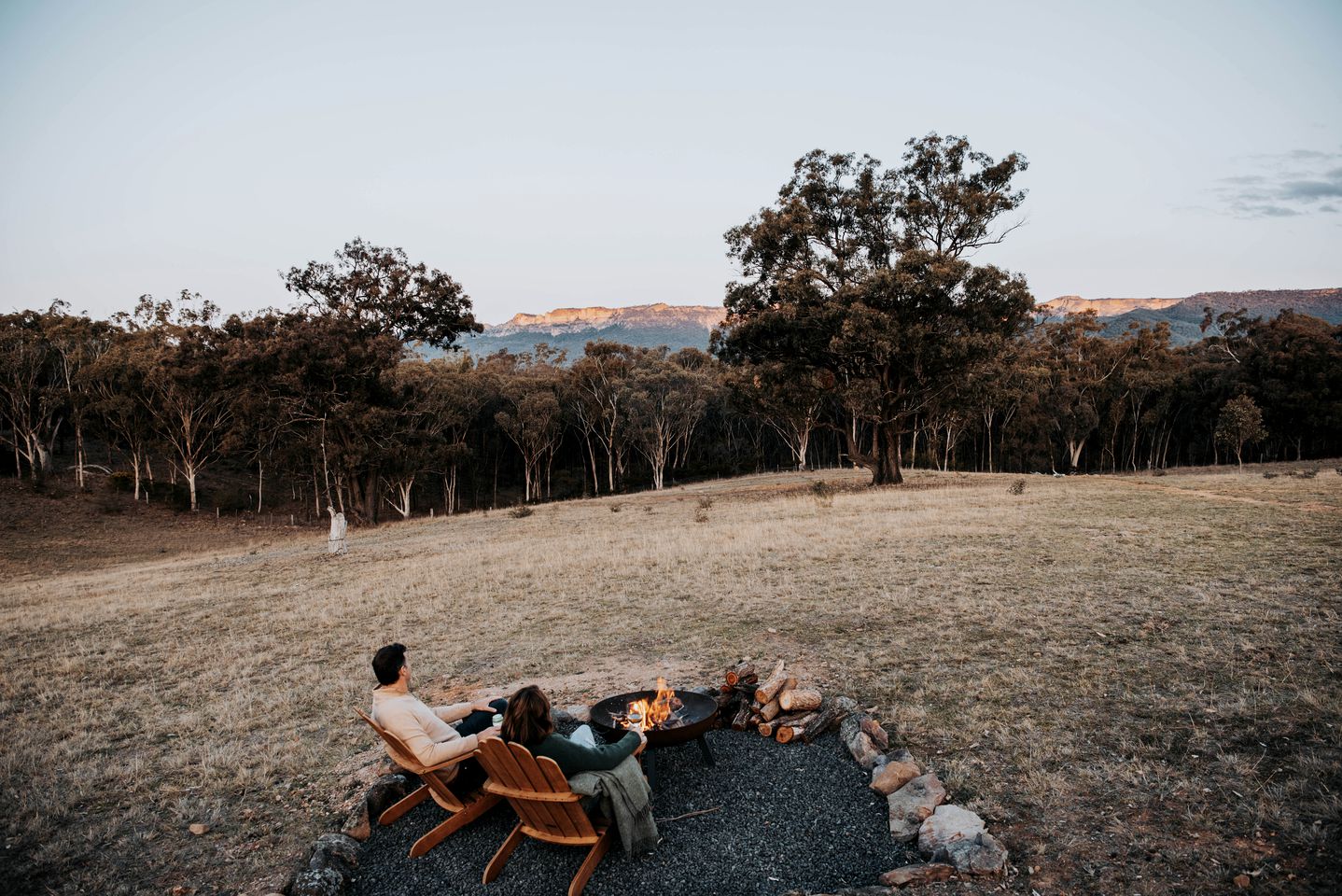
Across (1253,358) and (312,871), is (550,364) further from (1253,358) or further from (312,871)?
(312,871)

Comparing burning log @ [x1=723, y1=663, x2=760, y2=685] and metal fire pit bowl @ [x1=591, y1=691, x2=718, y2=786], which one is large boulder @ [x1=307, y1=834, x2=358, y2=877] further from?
burning log @ [x1=723, y1=663, x2=760, y2=685]

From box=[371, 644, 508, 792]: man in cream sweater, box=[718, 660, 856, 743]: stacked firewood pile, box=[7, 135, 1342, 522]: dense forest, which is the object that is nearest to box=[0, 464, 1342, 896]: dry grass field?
box=[718, 660, 856, 743]: stacked firewood pile

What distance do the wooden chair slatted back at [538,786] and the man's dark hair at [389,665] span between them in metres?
1.18

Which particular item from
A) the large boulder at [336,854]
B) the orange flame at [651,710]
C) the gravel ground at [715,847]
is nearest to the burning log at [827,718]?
the gravel ground at [715,847]

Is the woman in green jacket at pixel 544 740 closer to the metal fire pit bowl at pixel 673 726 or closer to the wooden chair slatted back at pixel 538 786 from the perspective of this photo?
the wooden chair slatted back at pixel 538 786

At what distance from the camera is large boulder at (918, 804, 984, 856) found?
16.3 ft

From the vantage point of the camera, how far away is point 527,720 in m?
5.24

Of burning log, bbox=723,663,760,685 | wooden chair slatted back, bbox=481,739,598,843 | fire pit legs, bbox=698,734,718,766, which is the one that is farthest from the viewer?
burning log, bbox=723,663,760,685

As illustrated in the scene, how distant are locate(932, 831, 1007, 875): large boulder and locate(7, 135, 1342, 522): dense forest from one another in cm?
2376

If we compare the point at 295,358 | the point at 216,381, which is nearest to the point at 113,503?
the point at 216,381

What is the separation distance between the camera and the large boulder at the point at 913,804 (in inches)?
207

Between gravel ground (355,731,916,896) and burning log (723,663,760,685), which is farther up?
burning log (723,663,760,685)

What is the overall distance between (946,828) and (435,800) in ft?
13.8

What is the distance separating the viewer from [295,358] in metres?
32.2
